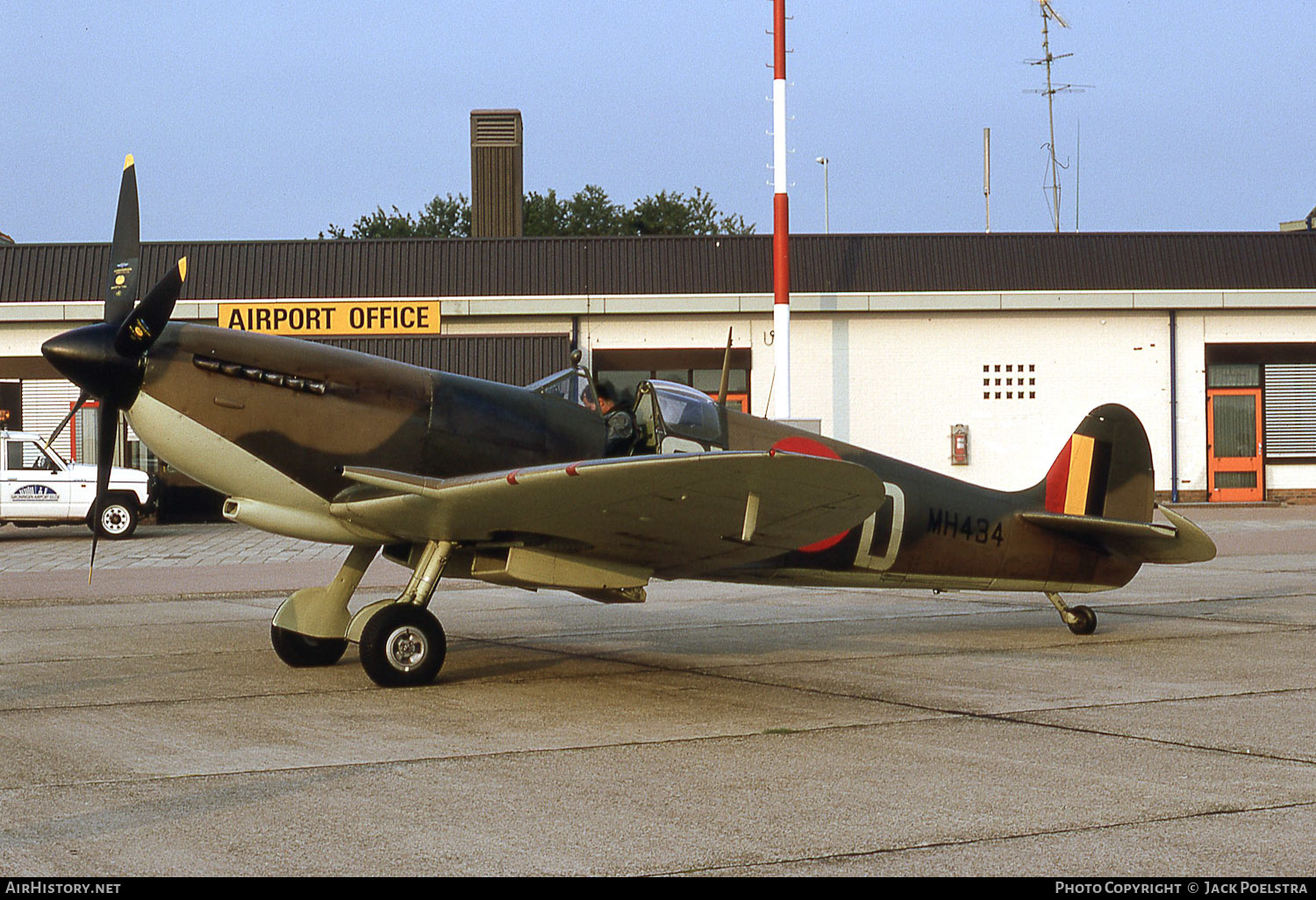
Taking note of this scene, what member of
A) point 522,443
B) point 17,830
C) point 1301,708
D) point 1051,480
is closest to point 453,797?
point 17,830

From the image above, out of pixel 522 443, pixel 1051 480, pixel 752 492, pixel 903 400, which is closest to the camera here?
pixel 752 492

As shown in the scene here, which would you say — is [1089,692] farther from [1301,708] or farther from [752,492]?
[752,492]

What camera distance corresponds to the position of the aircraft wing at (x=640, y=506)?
6391 millimetres

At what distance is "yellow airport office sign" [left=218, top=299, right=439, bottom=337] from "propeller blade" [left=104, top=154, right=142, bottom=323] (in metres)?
17.7

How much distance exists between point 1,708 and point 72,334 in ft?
6.76

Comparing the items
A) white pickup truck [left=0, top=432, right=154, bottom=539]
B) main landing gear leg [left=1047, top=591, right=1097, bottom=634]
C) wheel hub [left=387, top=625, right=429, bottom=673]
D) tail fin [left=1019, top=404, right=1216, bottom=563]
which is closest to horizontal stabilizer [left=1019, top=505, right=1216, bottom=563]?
tail fin [left=1019, top=404, right=1216, bottom=563]

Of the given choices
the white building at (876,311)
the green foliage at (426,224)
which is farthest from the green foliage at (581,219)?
the white building at (876,311)

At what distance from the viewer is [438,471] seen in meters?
7.60

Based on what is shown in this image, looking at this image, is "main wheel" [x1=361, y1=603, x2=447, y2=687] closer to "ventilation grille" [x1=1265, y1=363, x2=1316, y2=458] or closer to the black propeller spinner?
the black propeller spinner

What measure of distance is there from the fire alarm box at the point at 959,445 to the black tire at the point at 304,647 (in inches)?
772

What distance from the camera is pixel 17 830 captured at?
4.31 m

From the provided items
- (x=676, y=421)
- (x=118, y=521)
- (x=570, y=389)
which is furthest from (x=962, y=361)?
(x=676, y=421)

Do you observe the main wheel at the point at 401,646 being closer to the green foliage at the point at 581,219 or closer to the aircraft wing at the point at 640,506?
the aircraft wing at the point at 640,506

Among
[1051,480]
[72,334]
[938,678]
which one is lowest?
[938,678]
